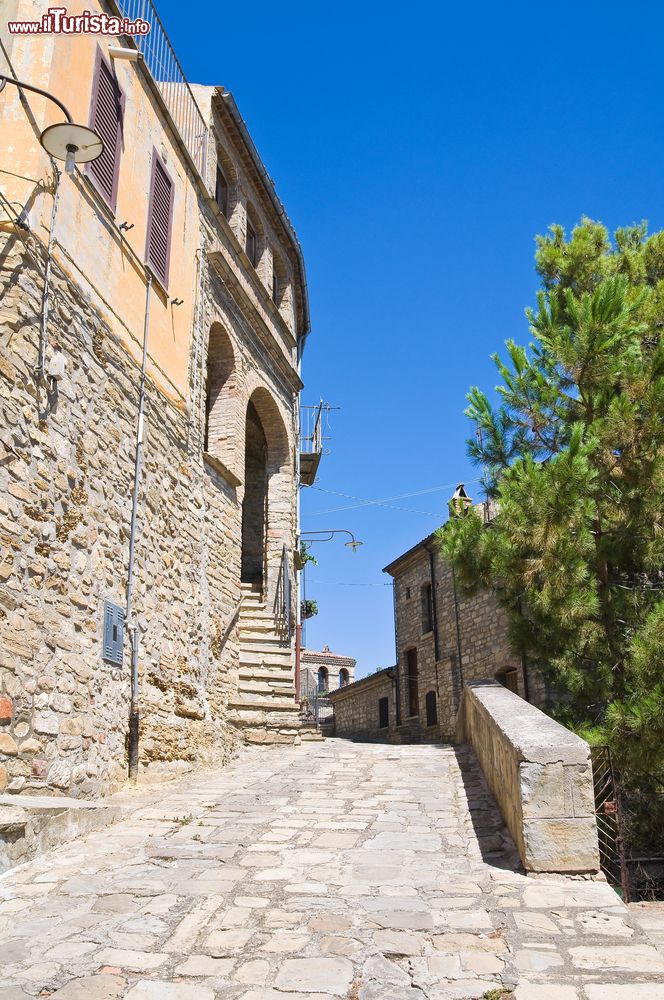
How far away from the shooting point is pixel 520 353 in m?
8.91

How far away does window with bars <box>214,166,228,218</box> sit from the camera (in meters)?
12.5

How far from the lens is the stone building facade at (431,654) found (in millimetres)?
17328

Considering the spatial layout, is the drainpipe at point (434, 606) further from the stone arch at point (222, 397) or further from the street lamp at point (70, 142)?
the street lamp at point (70, 142)

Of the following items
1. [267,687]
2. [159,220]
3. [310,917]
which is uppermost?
[159,220]

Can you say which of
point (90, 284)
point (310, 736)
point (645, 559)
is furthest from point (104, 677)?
point (310, 736)

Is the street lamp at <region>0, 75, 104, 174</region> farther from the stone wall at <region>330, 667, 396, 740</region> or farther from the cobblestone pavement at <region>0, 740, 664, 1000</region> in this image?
the stone wall at <region>330, 667, 396, 740</region>

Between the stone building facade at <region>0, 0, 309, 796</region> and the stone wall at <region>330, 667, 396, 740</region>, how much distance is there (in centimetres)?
1287

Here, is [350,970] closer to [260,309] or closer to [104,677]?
[104,677]

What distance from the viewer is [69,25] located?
22.0 ft

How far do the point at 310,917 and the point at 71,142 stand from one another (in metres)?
4.88

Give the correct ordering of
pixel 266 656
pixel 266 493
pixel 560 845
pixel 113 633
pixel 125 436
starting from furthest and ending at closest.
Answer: pixel 266 493, pixel 266 656, pixel 125 436, pixel 113 633, pixel 560 845

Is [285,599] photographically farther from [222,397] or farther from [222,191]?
[222,191]

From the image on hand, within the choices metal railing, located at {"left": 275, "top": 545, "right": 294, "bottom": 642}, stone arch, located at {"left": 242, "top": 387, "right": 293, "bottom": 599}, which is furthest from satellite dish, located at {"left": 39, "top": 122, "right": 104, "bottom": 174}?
metal railing, located at {"left": 275, "top": 545, "right": 294, "bottom": 642}

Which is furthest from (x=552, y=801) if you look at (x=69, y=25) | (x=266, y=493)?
(x=266, y=493)
